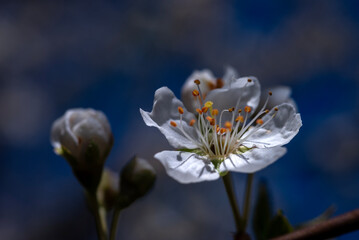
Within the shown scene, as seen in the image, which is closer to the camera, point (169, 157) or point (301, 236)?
point (301, 236)

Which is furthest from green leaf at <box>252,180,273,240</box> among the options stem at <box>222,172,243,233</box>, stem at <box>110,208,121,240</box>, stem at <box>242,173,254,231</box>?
stem at <box>110,208,121,240</box>

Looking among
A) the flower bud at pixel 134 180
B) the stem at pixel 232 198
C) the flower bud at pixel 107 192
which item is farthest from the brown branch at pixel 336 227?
the flower bud at pixel 107 192

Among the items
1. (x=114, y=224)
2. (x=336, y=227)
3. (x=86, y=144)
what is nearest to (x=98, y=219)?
(x=114, y=224)

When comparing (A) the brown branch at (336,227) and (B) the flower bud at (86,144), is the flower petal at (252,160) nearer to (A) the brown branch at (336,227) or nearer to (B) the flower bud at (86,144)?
(A) the brown branch at (336,227)

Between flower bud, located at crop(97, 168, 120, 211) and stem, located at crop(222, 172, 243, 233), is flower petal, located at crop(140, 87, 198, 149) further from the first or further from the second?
flower bud, located at crop(97, 168, 120, 211)

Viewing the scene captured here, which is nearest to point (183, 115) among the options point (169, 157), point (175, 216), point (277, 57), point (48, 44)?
point (169, 157)

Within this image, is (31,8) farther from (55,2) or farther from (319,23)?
(319,23)

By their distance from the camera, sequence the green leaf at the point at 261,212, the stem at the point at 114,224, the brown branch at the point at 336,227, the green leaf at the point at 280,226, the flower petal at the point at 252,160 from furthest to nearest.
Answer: the green leaf at the point at 261,212 < the stem at the point at 114,224 < the green leaf at the point at 280,226 < the flower petal at the point at 252,160 < the brown branch at the point at 336,227
